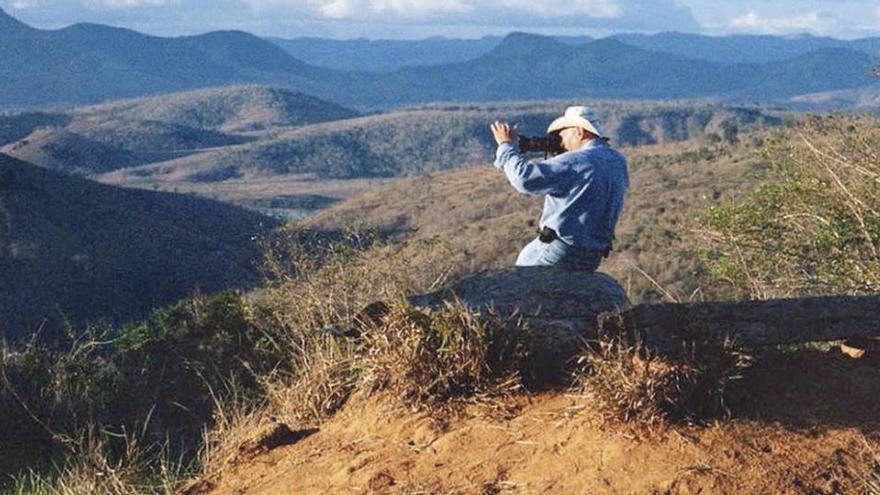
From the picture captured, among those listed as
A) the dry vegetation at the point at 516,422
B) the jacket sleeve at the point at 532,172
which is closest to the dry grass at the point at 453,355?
the dry vegetation at the point at 516,422

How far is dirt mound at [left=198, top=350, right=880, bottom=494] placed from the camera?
3.56 meters

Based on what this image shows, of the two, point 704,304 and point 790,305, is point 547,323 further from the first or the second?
point 790,305

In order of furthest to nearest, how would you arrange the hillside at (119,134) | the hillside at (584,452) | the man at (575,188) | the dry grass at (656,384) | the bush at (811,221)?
1. the hillside at (119,134)
2. the bush at (811,221)
3. the man at (575,188)
4. the dry grass at (656,384)
5. the hillside at (584,452)

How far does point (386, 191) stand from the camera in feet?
252

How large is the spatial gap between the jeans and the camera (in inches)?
20.8

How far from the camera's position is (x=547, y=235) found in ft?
17.4

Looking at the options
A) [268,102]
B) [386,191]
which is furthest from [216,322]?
[268,102]

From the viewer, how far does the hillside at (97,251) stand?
134 ft

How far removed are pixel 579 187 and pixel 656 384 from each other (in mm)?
1637

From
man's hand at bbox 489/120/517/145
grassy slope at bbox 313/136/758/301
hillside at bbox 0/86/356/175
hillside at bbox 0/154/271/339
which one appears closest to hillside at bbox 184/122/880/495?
man's hand at bbox 489/120/517/145

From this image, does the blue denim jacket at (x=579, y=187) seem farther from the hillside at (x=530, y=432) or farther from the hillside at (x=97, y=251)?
the hillside at (x=97, y=251)

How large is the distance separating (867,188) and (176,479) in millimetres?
7266

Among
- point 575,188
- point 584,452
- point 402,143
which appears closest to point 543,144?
point 575,188

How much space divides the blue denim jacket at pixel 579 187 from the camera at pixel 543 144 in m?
0.23
